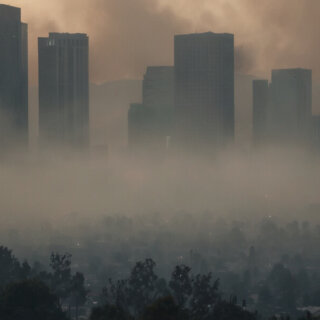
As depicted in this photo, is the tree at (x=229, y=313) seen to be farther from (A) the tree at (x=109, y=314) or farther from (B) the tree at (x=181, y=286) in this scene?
(B) the tree at (x=181, y=286)

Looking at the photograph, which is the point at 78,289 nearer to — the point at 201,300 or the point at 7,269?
the point at 7,269

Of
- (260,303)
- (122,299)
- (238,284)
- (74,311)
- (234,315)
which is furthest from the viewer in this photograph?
(238,284)

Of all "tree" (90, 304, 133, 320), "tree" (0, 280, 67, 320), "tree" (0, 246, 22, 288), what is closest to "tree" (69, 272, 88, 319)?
"tree" (0, 246, 22, 288)

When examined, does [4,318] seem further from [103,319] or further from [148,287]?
[148,287]

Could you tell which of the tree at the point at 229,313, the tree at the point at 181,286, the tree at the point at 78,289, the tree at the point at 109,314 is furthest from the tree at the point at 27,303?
the tree at the point at 78,289

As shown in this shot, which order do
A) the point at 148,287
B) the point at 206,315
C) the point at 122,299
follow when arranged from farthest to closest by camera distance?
the point at 148,287, the point at 122,299, the point at 206,315

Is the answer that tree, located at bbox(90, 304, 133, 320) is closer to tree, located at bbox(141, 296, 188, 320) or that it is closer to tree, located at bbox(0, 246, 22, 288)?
tree, located at bbox(141, 296, 188, 320)

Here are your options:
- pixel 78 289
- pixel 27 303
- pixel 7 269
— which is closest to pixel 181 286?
pixel 78 289

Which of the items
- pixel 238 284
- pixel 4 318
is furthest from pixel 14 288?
pixel 238 284

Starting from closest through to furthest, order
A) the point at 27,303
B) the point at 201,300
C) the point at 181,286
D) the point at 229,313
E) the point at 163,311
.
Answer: the point at 163,311 → the point at 229,313 → the point at 27,303 → the point at 201,300 → the point at 181,286
